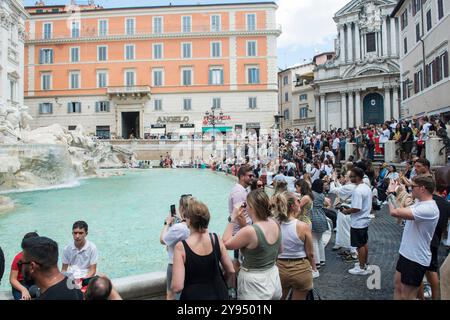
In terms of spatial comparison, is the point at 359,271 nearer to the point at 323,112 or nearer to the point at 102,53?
the point at 323,112

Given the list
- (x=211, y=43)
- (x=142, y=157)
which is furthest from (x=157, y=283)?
(x=211, y=43)

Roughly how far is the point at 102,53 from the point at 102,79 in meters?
2.93

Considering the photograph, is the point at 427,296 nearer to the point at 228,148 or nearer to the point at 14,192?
the point at 14,192

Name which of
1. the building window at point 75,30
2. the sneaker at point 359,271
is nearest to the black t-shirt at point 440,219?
the sneaker at point 359,271

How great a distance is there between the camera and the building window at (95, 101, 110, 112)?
44.9 m

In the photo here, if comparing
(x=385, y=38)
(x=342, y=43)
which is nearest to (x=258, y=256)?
(x=385, y=38)

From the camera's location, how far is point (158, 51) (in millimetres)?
44938

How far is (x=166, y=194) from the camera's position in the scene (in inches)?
615

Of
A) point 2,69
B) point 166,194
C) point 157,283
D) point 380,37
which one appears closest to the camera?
point 157,283

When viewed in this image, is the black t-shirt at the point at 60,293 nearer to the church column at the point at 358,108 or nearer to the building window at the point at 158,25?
the church column at the point at 358,108

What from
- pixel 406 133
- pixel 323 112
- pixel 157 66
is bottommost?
pixel 406 133

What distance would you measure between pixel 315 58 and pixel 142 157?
111 ft

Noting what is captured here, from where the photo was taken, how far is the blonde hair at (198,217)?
3.29 meters

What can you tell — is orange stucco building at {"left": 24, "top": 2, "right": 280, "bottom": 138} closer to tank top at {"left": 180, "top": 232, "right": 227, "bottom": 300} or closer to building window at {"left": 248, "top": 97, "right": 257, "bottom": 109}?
building window at {"left": 248, "top": 97, "right": 257, "bottom": 109}
